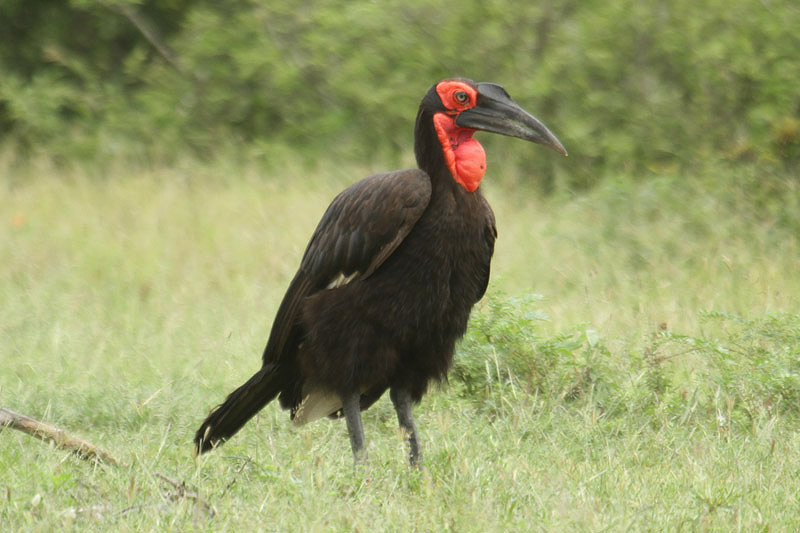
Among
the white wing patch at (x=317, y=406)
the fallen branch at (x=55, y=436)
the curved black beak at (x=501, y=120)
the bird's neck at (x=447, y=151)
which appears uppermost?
the curved black beak at (x=501, y=120)

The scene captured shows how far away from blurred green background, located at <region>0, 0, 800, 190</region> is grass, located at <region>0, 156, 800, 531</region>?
3.58 feet

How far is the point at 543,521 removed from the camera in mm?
2791

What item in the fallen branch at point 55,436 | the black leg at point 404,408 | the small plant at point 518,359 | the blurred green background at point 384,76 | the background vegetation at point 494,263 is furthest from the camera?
the blurred green background at point 384,76

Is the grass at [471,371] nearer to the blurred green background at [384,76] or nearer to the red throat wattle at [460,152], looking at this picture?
the red throat wattle at [460,152]

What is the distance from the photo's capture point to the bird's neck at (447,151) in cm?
354

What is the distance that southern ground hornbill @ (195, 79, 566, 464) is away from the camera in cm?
344

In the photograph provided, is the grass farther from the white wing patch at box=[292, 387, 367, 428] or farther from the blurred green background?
the blurred green background

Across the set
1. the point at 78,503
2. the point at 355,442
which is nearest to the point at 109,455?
the point at 78,503

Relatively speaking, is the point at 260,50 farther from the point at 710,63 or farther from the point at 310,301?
the point at 310,301

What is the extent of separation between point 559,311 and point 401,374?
1.98 meters

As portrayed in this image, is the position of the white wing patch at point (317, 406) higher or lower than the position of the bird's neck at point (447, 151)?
lower

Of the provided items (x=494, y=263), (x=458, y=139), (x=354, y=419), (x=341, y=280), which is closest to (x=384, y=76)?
(x=494, y=263)

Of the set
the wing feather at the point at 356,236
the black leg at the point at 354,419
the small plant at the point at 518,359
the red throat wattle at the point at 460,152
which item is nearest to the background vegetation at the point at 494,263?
the small plant at the point at 518,359

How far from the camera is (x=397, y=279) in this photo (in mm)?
3461
